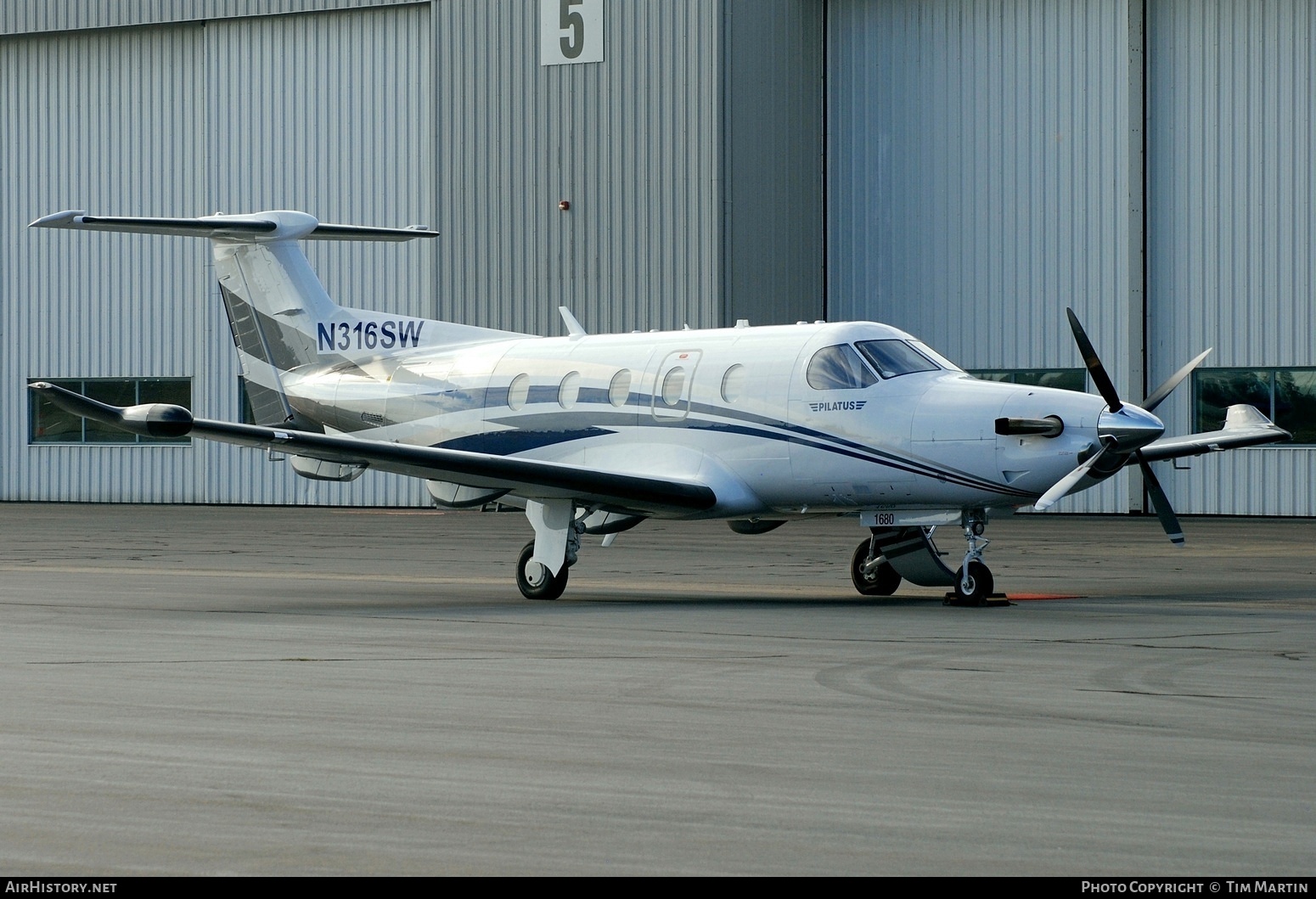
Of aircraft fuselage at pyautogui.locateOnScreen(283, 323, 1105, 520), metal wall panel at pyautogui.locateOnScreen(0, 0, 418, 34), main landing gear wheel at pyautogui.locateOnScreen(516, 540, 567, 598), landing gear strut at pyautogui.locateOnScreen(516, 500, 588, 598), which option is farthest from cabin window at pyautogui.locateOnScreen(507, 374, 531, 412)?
metal wall panel at pyautogui.locateOnScreen(0, 0, 418, 34)

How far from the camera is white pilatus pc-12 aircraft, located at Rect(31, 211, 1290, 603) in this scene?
1484 cm

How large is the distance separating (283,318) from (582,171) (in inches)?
617

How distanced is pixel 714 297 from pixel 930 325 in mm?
5163

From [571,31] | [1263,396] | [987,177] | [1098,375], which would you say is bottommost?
[1263,396]

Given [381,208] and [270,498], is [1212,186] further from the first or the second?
[270,498]

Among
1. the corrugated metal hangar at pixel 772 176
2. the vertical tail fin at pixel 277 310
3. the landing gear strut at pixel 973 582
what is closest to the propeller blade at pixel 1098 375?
the landing gear strut at pixel 973 582

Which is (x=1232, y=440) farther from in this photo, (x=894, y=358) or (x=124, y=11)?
(x=124, y=11)

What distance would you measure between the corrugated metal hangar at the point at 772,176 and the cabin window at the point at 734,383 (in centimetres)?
1711

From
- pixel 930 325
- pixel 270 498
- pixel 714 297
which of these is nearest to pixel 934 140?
pixel 930 325

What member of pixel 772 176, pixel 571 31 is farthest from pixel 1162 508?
pixel 571 31

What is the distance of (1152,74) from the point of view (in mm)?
33938

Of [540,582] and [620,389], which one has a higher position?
[620,389]

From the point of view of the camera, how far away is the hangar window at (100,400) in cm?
4062

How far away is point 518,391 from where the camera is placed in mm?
18156
